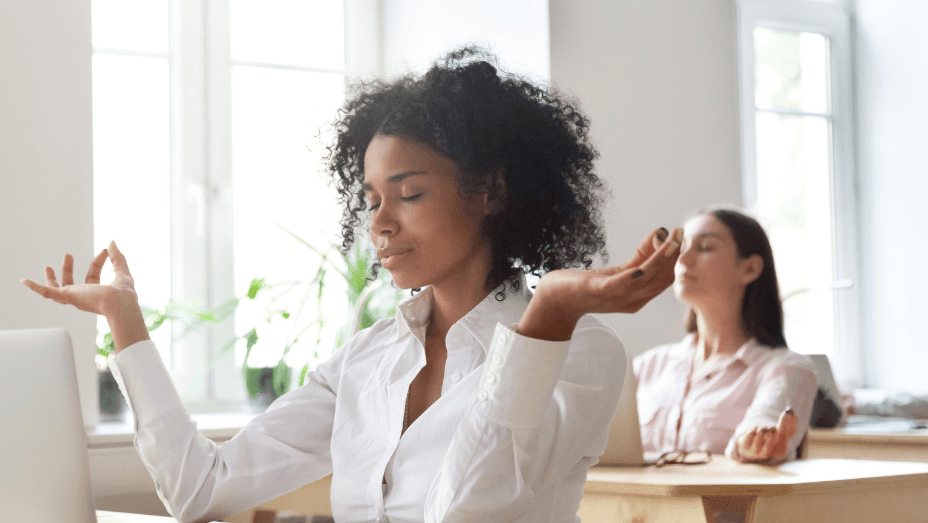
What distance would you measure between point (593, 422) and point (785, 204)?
11.2 ft

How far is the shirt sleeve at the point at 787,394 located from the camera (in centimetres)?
224

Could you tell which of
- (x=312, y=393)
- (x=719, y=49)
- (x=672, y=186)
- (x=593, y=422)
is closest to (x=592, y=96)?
(x=672, y=186)

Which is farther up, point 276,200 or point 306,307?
point 276,200

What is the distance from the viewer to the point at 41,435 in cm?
112

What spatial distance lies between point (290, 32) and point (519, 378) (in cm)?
266

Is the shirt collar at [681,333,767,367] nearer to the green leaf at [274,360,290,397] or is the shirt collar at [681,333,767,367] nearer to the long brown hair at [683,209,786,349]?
the long brown hair at [683,209,786,349]

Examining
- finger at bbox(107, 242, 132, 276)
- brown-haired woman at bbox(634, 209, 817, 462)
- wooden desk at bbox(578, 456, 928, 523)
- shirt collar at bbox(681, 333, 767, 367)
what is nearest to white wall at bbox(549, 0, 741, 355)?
brown-haired woman at bbox(634, 209, 817, 462)

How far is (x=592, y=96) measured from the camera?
10.0 ft

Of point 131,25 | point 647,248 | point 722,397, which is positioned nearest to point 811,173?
point 722,397

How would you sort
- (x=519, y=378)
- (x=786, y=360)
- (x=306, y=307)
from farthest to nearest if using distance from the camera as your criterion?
(x=306, y=307), (x=786, y=360), (x=519, y=378)

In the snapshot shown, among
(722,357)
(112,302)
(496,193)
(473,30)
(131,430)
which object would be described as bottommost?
(131,430)

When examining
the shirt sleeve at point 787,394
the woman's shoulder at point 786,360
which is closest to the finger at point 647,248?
the shirt sleeve at point 787,394

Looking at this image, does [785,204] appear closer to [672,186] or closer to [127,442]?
[672,186]

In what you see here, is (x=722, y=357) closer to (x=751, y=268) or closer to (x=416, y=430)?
(x=751, y=268)
